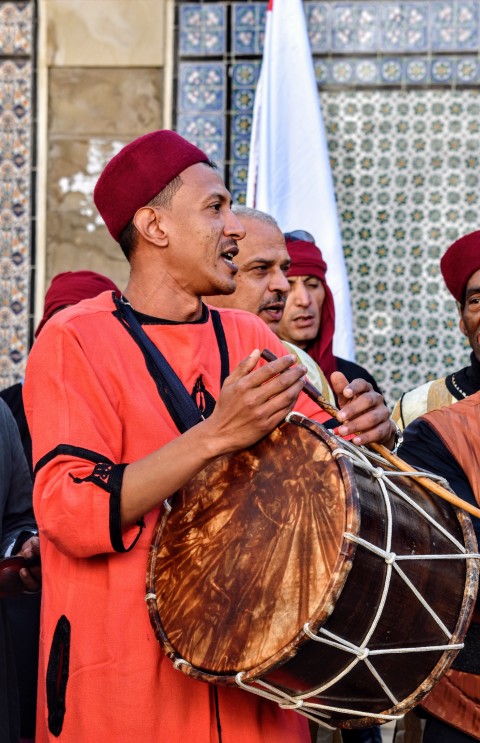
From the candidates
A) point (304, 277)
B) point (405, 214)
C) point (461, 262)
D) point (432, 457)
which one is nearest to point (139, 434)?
point (432, 457)

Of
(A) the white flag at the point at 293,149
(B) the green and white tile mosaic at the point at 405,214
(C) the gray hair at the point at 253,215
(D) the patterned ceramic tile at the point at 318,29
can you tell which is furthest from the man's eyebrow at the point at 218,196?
(D) the patterned ceramic tile at the point at 318,29

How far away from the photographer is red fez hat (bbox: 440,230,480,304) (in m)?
4.11

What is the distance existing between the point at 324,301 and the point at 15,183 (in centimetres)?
229

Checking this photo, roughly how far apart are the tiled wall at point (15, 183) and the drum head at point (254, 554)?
14.3ft

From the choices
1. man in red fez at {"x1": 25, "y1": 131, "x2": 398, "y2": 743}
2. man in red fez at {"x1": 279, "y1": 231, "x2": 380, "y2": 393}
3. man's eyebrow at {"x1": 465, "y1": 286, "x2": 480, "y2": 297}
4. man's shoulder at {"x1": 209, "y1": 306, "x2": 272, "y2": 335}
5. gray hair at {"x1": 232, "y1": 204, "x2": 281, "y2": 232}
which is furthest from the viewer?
man in red fez at {"x1": 279, "y1": 231, "x2": 380, "y2": 393}

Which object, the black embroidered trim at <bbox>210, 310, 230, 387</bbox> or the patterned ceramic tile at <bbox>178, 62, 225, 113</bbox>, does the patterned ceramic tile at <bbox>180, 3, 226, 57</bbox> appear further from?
the black embroidered trim at <bbox>210, 310, 230, 387</bbox>

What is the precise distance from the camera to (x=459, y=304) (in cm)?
429

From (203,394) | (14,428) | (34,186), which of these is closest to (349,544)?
(203,394)

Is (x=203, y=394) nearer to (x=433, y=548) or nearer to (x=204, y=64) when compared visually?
(x=433, y=548)

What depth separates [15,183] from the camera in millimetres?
6582

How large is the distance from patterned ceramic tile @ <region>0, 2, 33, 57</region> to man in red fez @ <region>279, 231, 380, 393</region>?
2388mm

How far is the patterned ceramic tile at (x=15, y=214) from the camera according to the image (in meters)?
6.53

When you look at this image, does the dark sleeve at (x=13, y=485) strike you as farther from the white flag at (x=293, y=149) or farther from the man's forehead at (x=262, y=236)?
the white flag at (x=293, y=149)

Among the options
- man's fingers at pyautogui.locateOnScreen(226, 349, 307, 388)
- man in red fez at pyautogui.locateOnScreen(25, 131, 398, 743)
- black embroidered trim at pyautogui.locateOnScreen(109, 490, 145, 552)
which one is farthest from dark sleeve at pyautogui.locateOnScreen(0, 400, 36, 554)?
man's fingers at pyautogui.locateOnScreen(226, 349, 307, 388)
